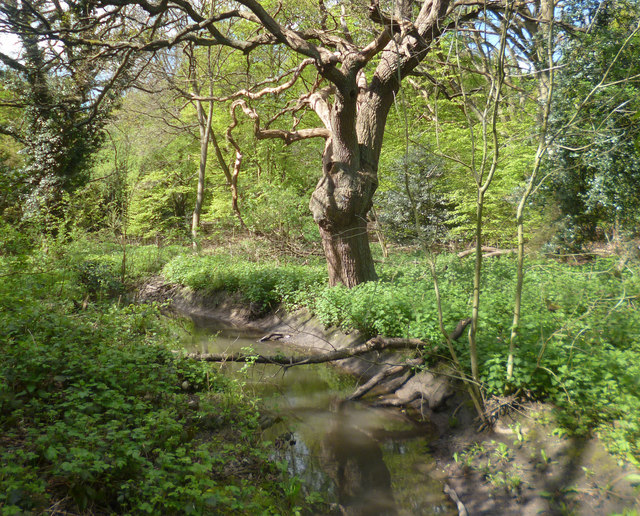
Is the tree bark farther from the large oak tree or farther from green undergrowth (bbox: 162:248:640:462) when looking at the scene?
green undergrowth (bbox: 162:248:640:462)

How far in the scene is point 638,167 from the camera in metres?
7.99

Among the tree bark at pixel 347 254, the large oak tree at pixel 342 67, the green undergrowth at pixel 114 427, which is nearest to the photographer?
the green undergrowth at pixel 114 427

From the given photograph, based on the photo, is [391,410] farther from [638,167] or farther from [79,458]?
[638,167]

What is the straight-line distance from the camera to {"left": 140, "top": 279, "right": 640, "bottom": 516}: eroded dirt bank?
3.02m

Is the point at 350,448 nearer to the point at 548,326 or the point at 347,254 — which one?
the point at 548,326

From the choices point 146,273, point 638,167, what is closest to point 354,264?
point 638,167

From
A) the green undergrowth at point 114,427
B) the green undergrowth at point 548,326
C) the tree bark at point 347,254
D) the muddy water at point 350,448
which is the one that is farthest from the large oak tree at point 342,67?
the green undergrowth at point 114,427

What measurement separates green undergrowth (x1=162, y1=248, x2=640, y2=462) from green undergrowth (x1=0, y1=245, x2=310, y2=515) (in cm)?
235

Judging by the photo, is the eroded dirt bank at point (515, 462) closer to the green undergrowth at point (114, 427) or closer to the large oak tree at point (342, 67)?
the green undergrowth at point (114, 427)

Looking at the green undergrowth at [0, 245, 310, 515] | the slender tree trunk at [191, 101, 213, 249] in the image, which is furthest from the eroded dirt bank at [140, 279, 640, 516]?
the slender tree trunk at [191, 101, 213, 249]

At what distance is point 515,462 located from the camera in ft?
11.8

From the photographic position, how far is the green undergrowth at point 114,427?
2.55 meters

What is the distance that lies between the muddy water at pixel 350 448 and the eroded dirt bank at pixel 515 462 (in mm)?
178

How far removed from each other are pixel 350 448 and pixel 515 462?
1.73m
